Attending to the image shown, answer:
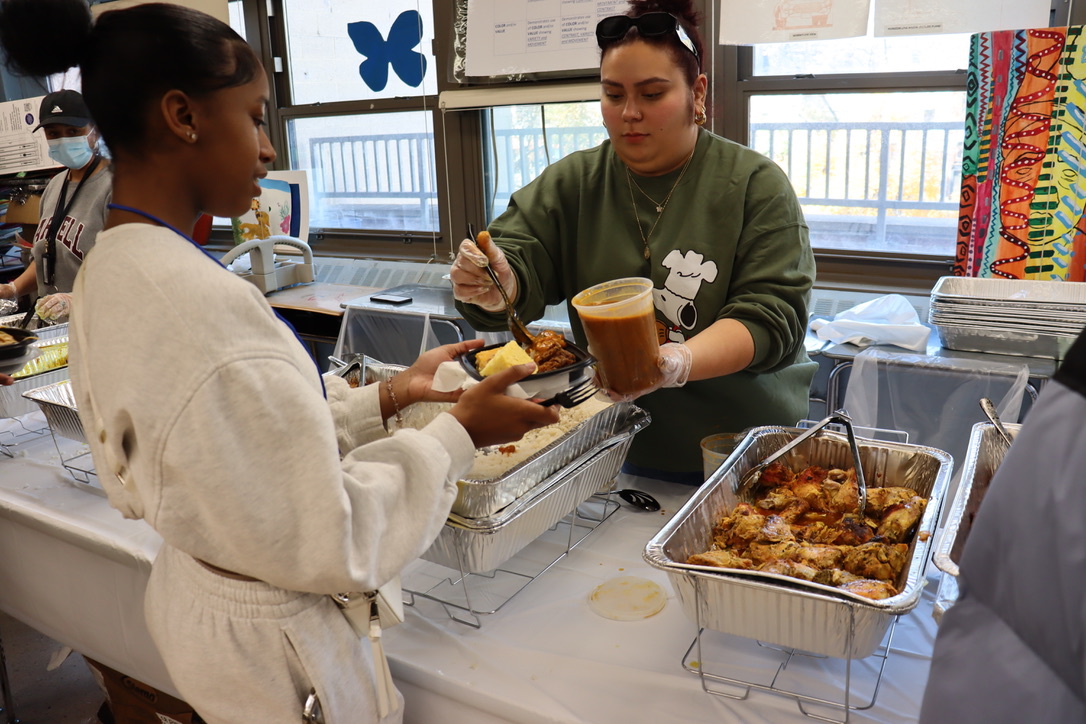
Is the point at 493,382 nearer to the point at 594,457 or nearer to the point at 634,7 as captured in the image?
the point at 594,457

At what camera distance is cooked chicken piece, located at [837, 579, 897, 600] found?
3.12ft

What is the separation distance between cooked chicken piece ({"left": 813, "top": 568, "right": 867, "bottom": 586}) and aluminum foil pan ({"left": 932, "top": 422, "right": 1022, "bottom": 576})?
11 cm

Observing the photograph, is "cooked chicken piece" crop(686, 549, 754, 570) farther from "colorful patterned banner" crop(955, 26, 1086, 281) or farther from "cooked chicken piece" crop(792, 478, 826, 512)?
"colorful patterned banner" crop(955, 26, 1086, 281)

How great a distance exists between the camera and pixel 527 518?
1.23 metres

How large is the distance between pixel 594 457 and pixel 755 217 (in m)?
0.56

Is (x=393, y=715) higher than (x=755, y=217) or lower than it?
lower

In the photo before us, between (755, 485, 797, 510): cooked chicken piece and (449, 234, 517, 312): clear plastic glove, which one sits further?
(449, 234, 517, 312): clear plastic glove

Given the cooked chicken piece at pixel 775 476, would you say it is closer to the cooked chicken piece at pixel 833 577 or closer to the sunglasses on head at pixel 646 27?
the cooked chicken piece at pixel 833 577

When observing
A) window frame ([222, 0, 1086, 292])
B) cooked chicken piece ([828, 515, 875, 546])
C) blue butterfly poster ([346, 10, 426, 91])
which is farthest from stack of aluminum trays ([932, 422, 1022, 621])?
blue butterfly poster ([346, 10, 426, 91])

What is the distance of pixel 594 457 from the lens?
4.45ft

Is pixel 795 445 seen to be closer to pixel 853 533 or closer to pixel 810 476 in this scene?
pixel 810 476

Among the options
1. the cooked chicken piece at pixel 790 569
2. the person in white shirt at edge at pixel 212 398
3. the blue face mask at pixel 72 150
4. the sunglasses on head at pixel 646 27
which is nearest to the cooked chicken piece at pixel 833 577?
the cooked chicken piece at pixel 790 569

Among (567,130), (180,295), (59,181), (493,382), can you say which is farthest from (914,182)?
(59,181)

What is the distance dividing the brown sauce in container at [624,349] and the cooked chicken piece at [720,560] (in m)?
0.27
